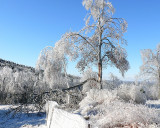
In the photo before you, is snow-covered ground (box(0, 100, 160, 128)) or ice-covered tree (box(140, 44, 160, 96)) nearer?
snow-covered ground (box(0, 100, 160, 128))

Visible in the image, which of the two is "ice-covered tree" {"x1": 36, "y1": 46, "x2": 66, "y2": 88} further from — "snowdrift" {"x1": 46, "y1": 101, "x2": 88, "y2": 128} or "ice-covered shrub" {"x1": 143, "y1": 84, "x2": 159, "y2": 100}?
"ice-covered shrub" {"x1": 143, "y1": 84, "x2": 159, "y2": 100}

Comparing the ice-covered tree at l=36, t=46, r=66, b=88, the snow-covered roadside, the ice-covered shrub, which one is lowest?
the snow-covered roadside

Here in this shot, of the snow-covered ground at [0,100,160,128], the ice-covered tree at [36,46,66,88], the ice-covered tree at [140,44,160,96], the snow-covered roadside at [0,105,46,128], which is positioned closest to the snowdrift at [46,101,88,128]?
the snow-covered ground at [0,100,160,128]

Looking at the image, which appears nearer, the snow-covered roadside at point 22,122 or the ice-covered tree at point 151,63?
the snow-covered roadside at point 22,122

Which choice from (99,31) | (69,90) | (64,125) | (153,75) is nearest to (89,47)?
(99,31)

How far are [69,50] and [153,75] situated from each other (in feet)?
48.7

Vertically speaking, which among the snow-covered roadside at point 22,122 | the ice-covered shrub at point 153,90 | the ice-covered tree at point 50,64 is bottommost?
the snow-covered roadside at point 22,122

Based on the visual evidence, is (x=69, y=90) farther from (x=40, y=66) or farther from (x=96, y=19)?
(x=96, y=19)

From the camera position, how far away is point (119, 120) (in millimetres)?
2824

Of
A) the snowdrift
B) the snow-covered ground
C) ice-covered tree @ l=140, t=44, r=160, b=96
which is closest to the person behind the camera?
the snowdrift

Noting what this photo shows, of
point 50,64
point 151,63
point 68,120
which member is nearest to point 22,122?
point 50,64

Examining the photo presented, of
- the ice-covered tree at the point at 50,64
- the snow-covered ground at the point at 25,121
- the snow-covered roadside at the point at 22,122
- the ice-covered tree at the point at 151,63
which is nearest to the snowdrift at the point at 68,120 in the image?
the snow-covered ground at the point at 25,121

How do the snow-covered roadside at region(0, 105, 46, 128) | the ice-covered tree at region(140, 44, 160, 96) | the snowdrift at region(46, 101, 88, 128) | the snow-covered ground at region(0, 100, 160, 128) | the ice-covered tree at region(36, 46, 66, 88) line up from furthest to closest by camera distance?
the ice-covered tree at region(140, 44, 160, 96) → the ice-covered tree at region(36, 46, 66, 88) → the snow-covered roadside at region(0, 105, 46, 128) → the snow-covered ground at region(0, 100, 160, 128) → the snowdrift at region(46, 101, 88, 128)

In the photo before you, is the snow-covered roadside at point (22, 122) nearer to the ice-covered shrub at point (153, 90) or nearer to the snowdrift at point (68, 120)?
the snowdrift at point (68, 120)
